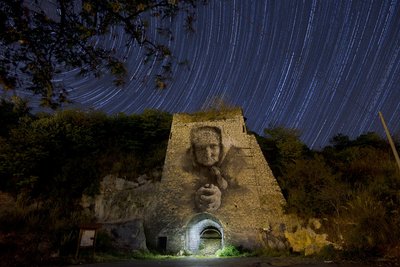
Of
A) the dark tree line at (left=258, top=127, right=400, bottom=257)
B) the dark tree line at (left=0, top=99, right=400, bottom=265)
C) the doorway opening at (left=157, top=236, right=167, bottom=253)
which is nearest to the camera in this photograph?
the dark tree line at (left=258, top=127, right=400, bottom=257)

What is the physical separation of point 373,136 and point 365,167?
9873 mm

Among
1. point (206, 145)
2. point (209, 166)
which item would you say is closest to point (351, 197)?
point (209, 166)

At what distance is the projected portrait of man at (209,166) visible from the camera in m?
14.2

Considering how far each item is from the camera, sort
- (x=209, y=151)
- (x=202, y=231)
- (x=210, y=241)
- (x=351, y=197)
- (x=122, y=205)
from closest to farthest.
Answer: (x=351, y=197) → (x=210, y=241) → (x=202, y=231) → (x=209, y=151) → (x=122, y=205)

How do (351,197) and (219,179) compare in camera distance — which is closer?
(351,197)

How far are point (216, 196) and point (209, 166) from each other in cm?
165

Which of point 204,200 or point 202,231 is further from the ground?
point 204,200

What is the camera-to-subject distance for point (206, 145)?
50.1 ft

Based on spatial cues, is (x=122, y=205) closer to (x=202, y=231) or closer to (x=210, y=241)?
(x=202, y=231)

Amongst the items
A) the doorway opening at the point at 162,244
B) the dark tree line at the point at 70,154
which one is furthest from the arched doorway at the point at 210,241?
the dark tree line at the point at 70,154

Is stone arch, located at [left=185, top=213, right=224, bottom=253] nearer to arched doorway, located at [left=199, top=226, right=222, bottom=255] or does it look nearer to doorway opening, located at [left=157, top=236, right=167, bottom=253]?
arched doorway, located at [left=199, top=226, right=222, bottom=255]

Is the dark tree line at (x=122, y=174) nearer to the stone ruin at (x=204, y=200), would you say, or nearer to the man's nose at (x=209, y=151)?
the stone ruin at (x=204, y=200)

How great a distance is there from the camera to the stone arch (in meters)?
14.1

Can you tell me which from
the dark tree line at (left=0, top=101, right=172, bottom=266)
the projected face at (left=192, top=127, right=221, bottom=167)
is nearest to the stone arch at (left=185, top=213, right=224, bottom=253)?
the projected face at (left=192, top=127, right=221, bottom=167)
